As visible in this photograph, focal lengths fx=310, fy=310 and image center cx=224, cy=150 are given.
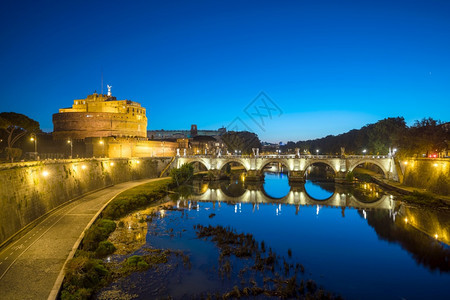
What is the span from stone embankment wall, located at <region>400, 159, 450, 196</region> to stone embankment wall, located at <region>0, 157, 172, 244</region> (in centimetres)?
3584

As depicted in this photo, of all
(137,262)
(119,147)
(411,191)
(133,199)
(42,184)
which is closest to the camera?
(137,262)

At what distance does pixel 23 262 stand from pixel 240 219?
1792 cm

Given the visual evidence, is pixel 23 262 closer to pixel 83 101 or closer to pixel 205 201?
pixel 205 201

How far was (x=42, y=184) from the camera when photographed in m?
22.2

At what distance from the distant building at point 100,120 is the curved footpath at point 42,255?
136 feet

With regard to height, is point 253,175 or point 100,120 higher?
point 100,120

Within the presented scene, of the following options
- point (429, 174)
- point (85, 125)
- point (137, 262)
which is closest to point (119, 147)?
point (85, 125)

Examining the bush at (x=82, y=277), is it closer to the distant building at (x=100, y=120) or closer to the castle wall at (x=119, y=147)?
the castle wall at (x=119, y=147)

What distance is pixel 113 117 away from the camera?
63750 mm

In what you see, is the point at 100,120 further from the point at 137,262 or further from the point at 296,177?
the point at 137,262

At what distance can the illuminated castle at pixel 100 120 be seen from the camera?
196 feet

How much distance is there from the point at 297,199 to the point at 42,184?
28096 millimetres

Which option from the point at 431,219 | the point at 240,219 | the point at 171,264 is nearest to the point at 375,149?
the point at 431,219

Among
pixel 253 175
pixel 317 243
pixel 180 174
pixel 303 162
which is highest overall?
pixel 303 162
